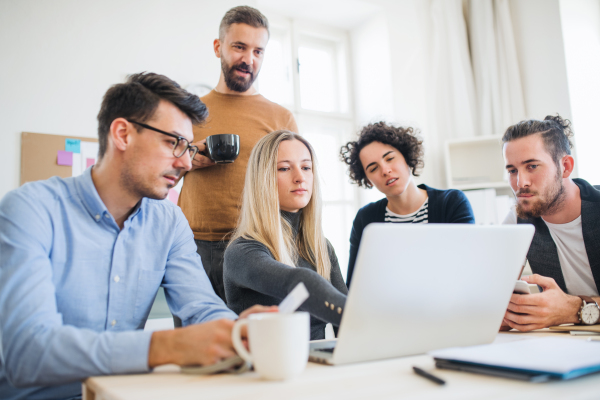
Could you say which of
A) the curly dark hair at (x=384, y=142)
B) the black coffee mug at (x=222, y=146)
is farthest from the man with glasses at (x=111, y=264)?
the curly dark hair at (x=384, y=142)

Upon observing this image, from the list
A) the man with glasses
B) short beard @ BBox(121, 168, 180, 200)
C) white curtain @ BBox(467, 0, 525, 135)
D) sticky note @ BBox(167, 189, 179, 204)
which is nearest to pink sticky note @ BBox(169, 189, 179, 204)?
sticky note @ BBox(167, 189, 179, 204)

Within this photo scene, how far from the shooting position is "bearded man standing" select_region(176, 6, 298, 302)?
6.24 feet

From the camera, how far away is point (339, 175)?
397 centimetres

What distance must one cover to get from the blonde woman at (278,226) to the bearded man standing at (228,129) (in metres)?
0.29

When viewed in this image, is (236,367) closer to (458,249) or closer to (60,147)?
(458,249)

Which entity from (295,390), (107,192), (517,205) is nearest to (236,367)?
(295,390)

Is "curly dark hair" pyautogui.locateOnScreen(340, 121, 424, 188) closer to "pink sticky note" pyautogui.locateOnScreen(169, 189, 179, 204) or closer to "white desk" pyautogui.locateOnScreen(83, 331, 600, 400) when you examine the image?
"pink sticky note" pyautogui.locateOnScreen(169, 189, 179, 204)

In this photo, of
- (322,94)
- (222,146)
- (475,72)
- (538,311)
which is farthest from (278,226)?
(475,72)

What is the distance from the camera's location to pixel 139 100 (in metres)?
1.19

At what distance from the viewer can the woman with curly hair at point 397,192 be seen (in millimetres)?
2246

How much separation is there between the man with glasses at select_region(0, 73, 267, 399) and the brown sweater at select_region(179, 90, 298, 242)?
59 centimetres

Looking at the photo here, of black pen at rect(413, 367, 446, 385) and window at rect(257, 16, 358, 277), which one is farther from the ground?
window at rect(257, 16, 358, 277)

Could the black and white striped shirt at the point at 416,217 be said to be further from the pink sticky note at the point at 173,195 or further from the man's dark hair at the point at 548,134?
the pink sticky note at the point at 173,195

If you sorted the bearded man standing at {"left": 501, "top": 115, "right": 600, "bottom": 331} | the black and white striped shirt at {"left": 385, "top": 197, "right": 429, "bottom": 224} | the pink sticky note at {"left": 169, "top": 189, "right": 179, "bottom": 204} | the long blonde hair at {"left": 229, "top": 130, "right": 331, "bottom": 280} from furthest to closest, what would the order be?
the pink sticky note at {"left": 169, "top": 189, "right": 179, "bottom": 204} → the black and white striped shirt at {"left": 385, "top": 197, "right": 429, "bottom": 224} → the bearded man standing at {"left": 501, "top": 115, "right": 600, "bottom": 331} → the long blonde hair at {"left": 229, "top": 130, "right": 331, "bottom": 280}
